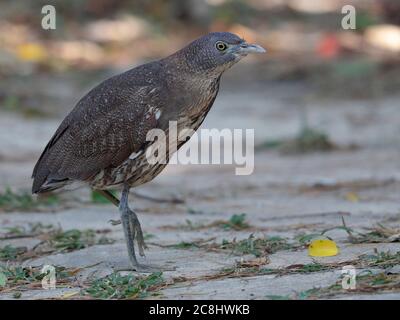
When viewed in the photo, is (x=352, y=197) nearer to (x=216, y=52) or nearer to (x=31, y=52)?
(x=216, y=52)

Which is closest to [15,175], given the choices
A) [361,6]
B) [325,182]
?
[325,182]

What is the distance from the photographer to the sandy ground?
5.38 m

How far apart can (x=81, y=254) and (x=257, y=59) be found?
1030 centimetres

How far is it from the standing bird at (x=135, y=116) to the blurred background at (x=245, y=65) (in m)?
2.92

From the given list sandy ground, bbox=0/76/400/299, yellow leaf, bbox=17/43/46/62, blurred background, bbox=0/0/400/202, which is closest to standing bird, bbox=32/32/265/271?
sandy ground, bbox=0/76/400/299

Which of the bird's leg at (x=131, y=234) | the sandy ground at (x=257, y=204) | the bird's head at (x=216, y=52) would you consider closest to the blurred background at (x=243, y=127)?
the sandy ground at (x=257, y=204)

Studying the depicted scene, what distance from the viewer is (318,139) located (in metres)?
10.8

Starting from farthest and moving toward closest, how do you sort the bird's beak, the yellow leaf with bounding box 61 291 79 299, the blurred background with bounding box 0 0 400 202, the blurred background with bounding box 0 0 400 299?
1. the blurred background with bounding box 0 0 400 202
2. the blurred background with bounding box 0 0 400 299
3. the bird's beak
4. the yellow leaf with bounding box 61 291 79 299

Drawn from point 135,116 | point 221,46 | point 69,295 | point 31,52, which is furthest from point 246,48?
point 31,52

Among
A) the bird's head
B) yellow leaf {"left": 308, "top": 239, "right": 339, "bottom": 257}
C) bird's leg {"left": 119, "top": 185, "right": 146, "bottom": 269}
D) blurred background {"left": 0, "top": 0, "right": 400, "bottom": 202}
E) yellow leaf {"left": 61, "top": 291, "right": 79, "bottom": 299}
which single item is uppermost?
blurred background {"left": 0, "top": 0, "right": 400, "bottom": 202}

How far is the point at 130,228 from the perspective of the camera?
235 inches

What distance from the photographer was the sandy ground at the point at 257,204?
5379 millimetres

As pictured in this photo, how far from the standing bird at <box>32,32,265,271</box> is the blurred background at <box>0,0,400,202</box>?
292cm

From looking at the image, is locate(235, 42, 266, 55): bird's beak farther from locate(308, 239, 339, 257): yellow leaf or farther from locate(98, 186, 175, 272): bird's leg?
locate(308, 239, 339, 257): yellow leaf
